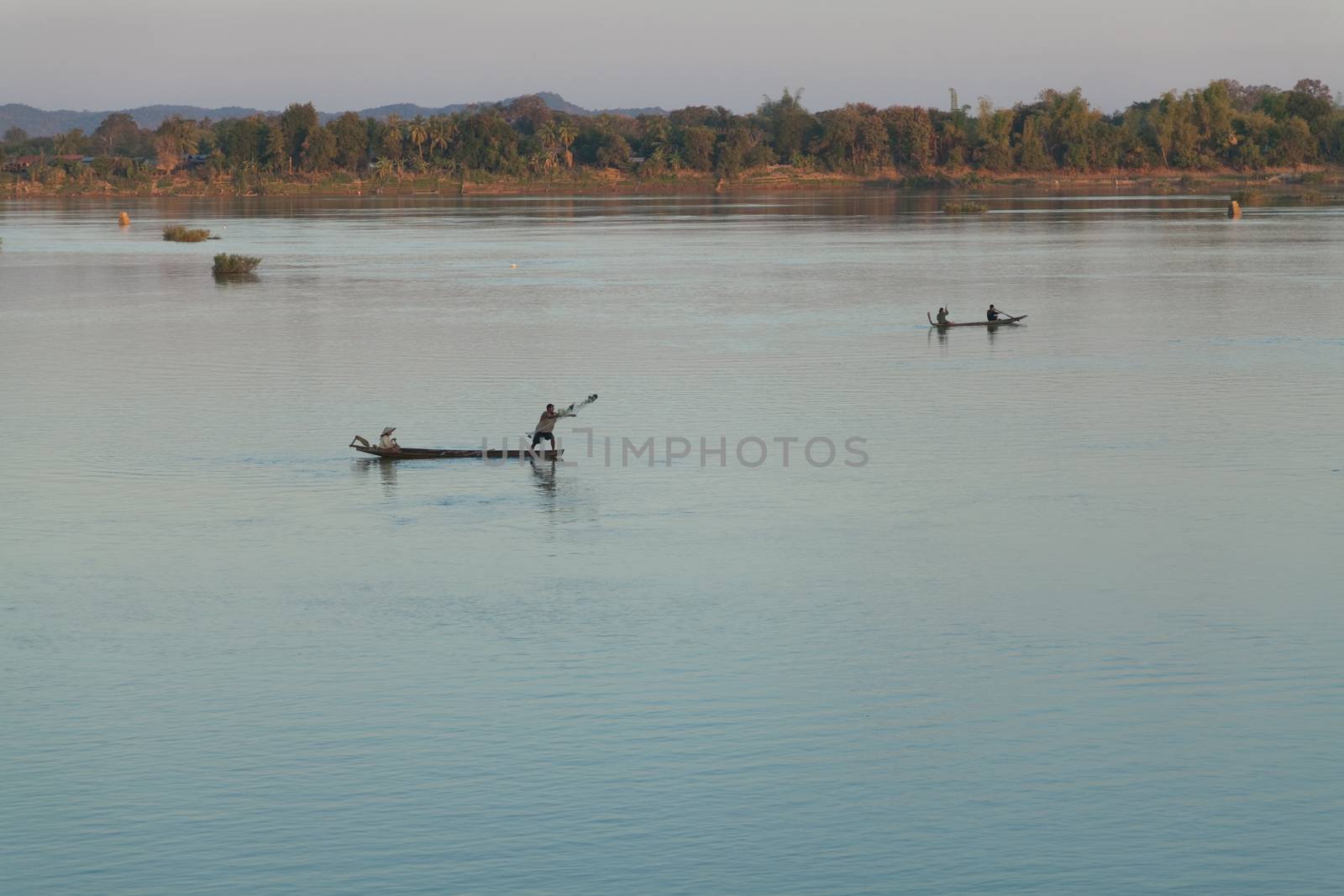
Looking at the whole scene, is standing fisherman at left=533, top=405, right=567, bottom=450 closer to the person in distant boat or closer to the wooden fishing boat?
the person in distant boat

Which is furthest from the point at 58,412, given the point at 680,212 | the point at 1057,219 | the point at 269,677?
the point at 680,212

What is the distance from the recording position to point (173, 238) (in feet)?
361

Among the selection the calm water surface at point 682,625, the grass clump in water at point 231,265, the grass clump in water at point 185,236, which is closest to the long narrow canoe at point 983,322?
the calm water surface at point 682,625

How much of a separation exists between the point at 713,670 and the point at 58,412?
24.5 meters

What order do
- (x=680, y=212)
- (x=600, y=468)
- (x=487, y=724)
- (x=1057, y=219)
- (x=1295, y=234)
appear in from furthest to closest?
(x=680, y=212) < (x=1057, y=219) < (x=1295, y=234) < (x=600, y=468) < (x=487, y=724)

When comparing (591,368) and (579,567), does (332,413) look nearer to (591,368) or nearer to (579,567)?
(591,368)

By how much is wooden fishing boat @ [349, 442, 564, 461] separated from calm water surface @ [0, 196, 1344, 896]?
0.29 metres

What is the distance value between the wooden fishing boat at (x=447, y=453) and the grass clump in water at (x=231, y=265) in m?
48.7

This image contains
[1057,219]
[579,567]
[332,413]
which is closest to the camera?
[579,567]

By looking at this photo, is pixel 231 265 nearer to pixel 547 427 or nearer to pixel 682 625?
pixel 547 427

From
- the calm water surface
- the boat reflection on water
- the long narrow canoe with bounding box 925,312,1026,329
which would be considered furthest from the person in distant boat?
the long narrow canoe with bounding box 925,312,1026,329

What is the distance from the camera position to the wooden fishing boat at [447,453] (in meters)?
32.1

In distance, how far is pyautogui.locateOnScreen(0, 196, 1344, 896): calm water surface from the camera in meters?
15.7

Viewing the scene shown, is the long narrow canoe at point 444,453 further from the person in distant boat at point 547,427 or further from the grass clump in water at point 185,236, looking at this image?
the grass clump in water at point 185,236
